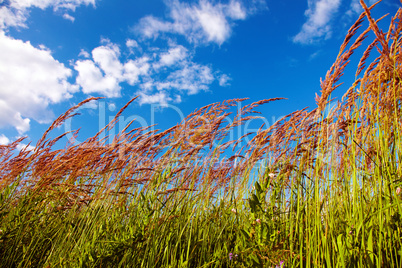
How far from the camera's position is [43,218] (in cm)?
253

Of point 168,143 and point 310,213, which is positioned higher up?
point 168,143

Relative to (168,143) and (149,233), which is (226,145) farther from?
(149,233)

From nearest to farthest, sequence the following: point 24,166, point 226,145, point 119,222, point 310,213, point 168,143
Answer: point 310,213
point 119,222
point 168,143
point 226,145
point 24,166

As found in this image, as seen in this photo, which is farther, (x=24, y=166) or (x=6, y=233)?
(x=24, y=166)

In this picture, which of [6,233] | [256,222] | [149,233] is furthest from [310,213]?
[6,233]

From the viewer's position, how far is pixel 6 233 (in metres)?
2.06

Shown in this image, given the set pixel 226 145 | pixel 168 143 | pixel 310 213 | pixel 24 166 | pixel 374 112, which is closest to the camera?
pixel 310 213

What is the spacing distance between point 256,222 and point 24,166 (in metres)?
2.67

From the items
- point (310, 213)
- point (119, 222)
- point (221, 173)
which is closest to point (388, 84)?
point (310, 213)

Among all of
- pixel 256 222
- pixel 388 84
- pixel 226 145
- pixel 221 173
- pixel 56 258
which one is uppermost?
pixel 388 84

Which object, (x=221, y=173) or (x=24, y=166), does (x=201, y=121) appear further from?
(x=24, y=166)

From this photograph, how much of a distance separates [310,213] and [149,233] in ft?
3.54

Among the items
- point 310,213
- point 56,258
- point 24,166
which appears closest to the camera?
point 310,213

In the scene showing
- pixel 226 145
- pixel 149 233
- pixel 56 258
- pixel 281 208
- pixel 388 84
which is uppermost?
pixel 388 84
